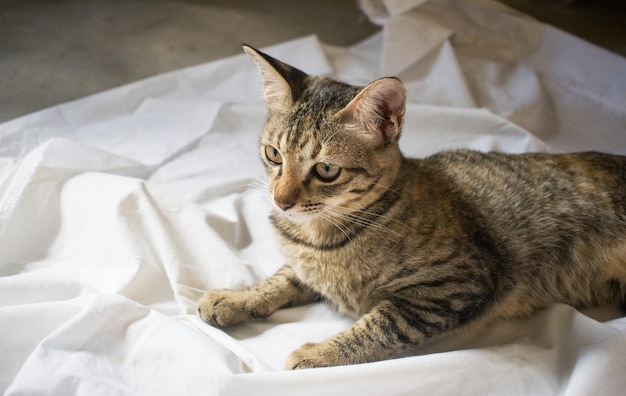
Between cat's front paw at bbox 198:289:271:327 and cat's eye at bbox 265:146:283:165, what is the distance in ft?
1.18

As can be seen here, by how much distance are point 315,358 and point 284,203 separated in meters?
0.36

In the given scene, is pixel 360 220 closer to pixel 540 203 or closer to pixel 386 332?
pixel 386 332

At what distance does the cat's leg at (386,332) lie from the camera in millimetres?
1307

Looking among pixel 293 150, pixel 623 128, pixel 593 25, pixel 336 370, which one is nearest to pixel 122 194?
pixel 293 150

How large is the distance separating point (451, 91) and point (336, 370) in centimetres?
154

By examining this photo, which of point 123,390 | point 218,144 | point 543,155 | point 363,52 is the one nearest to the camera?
point 123,390

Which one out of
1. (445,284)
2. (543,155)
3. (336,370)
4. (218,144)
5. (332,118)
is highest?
(332,118)

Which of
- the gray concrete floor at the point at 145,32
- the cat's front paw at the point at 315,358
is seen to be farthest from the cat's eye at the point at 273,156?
the gray concrete floor at the point at 145,32

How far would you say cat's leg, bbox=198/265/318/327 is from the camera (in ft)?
4.74

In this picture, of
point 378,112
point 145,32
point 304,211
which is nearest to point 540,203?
point 378,112

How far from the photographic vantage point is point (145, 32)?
281 centimetres

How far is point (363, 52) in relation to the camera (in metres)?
2.81

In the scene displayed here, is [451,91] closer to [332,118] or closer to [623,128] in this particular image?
[623,128]

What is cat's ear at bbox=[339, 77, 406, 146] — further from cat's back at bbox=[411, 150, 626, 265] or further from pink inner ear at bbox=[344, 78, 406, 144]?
cat's back at bbox=[411, 150, 626, 265]
